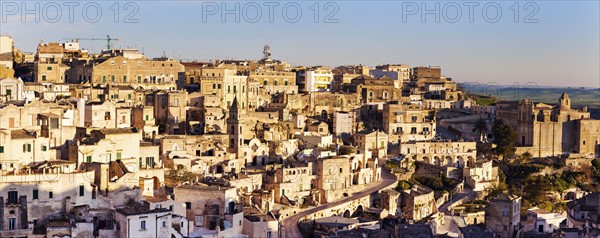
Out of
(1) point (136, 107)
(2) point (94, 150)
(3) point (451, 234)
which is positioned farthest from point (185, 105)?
(3) point (451, 234)

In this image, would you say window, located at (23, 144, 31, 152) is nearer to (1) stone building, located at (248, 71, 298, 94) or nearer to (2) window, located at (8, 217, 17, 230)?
(2) window, located at (8, 217, 17, 230)

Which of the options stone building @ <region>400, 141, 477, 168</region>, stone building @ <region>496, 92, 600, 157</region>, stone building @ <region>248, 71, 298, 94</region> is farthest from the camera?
stone building @ <region>248, 71, 298, 94</region>

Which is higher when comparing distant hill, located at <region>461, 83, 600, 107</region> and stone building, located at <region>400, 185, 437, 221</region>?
distant hill, located at <region>461, 83, 600, 107</region>

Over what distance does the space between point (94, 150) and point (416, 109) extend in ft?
70.7

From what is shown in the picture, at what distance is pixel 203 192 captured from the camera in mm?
28531

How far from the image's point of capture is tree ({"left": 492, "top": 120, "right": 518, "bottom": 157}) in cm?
4631

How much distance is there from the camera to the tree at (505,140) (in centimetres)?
4631

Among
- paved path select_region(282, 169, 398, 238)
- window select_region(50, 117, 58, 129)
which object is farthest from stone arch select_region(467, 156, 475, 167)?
window select_region(50, 117, 58, 129)

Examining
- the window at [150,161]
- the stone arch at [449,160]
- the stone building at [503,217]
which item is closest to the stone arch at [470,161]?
the stone arch at [449,160]

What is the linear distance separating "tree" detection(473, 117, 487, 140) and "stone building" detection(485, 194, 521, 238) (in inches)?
651

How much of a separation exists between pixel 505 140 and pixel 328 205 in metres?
15.3

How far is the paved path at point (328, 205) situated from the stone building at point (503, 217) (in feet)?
18.0

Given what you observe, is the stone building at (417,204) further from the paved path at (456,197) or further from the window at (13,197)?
the window at (13,197)

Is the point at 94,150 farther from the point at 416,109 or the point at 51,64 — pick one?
the point at 416,109
